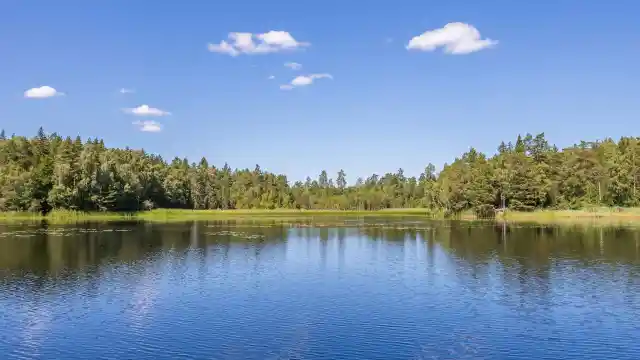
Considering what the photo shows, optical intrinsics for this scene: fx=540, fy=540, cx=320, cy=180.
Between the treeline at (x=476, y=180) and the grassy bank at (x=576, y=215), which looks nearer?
the grassy bank at (x=576, y=215)

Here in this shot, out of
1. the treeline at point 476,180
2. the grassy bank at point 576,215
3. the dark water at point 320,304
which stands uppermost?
the treeline at point 476,180

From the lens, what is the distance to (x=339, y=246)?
252 ft

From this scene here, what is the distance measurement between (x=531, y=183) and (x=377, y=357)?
469ft

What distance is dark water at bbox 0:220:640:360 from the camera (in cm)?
2655

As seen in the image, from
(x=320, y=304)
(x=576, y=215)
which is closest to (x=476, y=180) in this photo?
(x=576, y=215)

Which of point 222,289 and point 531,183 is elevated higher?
point 531,183

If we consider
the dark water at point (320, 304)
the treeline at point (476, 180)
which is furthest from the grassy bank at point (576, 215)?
the dark water at point (320, 304)

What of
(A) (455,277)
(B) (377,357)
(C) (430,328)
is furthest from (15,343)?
(A) (455,277)

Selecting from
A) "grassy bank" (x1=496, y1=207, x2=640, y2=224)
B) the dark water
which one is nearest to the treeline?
"grassy bank" (x1=496, y1=207, x2=640, y2=224)

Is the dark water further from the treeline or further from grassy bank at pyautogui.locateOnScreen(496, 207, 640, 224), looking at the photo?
the treeline

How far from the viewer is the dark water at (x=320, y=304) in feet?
87.1

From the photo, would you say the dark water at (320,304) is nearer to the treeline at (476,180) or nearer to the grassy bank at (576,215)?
the grassy bank at (576,215)

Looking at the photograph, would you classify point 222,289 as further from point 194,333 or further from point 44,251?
point 44,251

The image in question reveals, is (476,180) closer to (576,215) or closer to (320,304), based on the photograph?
(576,215)
